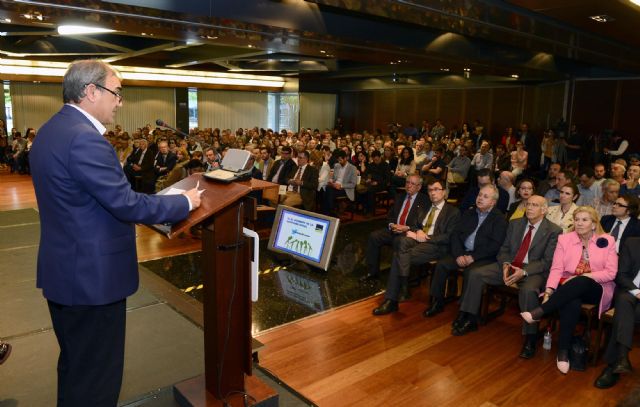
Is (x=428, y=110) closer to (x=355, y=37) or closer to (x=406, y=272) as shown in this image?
(x=355, y=37)

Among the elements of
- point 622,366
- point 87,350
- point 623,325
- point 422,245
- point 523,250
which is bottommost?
point 622,366

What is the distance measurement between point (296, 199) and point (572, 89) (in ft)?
30.7

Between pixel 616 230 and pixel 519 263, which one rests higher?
pixel 616 230

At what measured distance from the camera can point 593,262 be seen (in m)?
3.32

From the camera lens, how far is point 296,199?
6617 millimetres

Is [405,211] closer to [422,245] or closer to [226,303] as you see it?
[422,245]

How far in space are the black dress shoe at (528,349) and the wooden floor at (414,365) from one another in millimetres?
46

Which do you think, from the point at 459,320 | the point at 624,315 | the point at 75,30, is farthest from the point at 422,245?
the point at 75,30

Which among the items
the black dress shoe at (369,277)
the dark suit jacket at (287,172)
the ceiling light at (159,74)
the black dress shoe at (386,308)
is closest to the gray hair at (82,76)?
the black dress shoe at (386,308)

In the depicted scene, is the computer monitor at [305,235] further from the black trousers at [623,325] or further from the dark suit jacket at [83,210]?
the dark suit jacket at [83,210]

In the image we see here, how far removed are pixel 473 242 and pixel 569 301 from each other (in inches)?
38.8

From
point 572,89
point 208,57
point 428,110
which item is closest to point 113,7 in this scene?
point 208,57

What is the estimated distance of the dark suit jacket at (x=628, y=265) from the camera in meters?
3.23

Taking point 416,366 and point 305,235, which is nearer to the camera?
point 416,366
